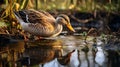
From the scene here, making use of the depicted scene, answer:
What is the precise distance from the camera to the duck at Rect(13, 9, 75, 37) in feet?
33.5

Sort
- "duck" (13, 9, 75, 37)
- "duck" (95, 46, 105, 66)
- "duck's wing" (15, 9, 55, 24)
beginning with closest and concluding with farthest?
1. "duck" (95, 46, 105, 66)
2. "duck" (13, 9, 75, 37)
3. "duck's wing" (15, 9, 55, 24)

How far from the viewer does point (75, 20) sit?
14.8 m

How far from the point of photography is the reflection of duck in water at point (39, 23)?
10.2 meters

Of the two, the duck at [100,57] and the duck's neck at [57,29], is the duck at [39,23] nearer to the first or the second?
the duck's neck at [57,29]

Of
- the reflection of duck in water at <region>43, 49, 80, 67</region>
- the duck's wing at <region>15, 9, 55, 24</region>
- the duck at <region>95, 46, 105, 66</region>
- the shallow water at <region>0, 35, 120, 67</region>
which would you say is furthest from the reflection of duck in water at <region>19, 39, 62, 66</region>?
the duck at <region>95, 46, 105, 66</region>

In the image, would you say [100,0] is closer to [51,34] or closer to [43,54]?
[51,34]

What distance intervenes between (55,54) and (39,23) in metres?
1.63

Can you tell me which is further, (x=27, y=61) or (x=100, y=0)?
(x=100, y=0)

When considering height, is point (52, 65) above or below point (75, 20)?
above

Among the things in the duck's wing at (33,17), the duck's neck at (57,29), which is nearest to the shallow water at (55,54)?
the duck's neck at (57,29)

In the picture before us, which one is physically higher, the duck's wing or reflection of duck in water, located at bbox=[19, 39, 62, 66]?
the duck's wing

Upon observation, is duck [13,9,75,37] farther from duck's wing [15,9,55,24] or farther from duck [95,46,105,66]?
duck [95,46,105,66]

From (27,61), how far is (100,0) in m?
9.70

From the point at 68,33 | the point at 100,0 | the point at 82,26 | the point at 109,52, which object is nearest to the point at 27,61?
the point at 109,52
